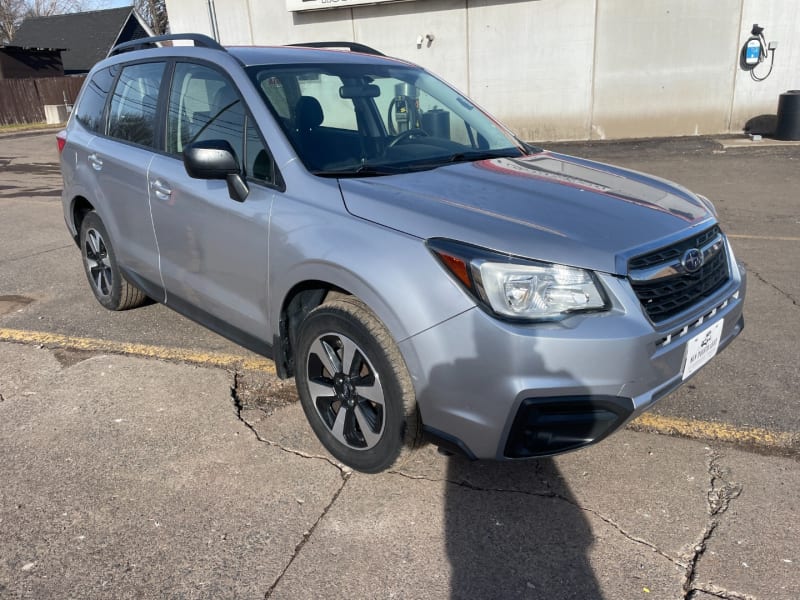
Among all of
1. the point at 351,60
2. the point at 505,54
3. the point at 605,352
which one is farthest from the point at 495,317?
the point at 505,54

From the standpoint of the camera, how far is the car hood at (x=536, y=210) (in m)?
2.40

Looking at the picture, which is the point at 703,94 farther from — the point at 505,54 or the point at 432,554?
the point at 432,554

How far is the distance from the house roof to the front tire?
4766 cm

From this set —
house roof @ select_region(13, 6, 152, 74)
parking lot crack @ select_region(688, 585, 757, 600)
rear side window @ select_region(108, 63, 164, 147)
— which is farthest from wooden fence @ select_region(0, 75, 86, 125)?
parking lot crack @ select_region(688, 585, 757, 600)

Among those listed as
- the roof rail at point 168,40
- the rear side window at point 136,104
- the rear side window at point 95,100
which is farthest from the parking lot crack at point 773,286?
the rear side window at point 95,100

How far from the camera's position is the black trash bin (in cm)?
1330

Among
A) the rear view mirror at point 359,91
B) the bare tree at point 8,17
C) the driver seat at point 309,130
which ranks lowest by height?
the driver seat at point 309,130

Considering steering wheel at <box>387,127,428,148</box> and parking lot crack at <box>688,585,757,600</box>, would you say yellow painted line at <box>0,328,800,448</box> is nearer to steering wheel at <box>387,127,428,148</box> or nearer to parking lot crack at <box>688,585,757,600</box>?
parking lot crack at <box>688,585,757,600</box>

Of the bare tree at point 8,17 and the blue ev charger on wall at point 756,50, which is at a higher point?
the bare tree at point 8,17

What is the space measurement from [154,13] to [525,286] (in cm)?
5083

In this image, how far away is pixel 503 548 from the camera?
8.22 ft

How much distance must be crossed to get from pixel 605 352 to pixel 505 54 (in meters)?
14.6

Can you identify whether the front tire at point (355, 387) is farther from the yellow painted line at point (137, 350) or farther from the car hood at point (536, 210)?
the yellow painted line at point (137, 350)

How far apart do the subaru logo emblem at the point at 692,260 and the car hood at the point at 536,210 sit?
93 mm
